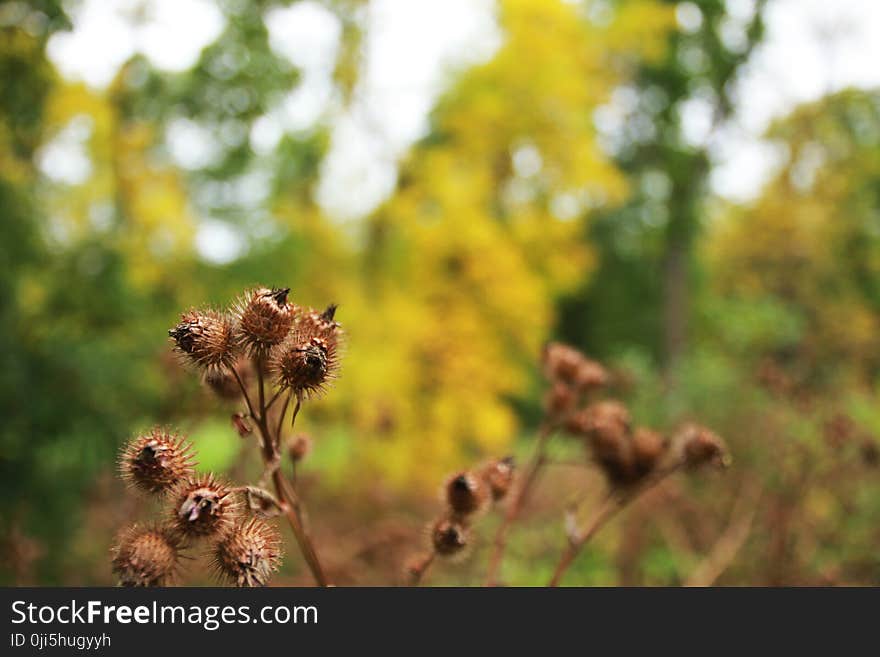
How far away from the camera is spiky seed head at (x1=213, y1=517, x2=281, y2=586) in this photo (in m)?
1.12

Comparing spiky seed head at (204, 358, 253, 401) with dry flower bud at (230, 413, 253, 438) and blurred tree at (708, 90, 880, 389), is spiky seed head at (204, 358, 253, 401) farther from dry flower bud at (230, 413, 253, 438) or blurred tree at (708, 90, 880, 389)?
blurred tree at (708, 90, 880, 389)

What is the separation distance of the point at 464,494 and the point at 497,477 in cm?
16

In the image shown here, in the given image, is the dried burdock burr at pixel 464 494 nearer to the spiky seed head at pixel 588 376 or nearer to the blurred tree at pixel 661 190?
the spiky seed head at pixel 588 376

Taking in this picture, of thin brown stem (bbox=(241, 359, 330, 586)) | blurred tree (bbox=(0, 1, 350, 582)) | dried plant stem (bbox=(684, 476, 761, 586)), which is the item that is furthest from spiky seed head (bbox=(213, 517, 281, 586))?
dried plant stem (bbox=(684, 476, 761, 586))

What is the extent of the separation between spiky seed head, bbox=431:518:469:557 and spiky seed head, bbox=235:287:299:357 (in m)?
0.57

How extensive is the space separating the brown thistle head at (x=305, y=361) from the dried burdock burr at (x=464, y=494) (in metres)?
0.40

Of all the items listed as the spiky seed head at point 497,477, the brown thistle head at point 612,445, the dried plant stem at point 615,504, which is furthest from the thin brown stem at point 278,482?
the brown thistle head at point 612,445

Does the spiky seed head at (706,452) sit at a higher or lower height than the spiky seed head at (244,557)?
higher

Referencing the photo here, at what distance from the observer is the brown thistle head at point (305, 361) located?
1.24 meters
